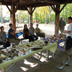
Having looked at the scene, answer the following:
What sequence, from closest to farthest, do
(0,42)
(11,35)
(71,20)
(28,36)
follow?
(71,20) → (0,42) → (11,35) → (28,36)

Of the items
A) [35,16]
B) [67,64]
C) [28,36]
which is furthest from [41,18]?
[67,64]

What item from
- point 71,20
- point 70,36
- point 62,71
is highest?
point 71,20

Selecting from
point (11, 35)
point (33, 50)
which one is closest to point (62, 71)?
point (33, 50)

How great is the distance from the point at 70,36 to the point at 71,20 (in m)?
0.65

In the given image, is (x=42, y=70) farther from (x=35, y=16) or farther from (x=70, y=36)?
(x=35, y=16)

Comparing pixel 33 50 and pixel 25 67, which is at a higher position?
pixel 33 50

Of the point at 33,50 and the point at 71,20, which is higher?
the point at 71,20

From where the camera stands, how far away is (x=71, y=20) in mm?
3859

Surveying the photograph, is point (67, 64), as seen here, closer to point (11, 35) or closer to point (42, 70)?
point (42, 70)

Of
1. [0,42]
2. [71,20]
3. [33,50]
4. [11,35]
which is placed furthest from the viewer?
[11,35]

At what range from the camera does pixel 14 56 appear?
7.84 ft

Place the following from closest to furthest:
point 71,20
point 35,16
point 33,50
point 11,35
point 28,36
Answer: point 33,50
point 71,20
point 11,35
point 28,36
point 35,16

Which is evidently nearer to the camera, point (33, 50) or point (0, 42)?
point (33, 50)

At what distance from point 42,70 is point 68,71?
1623 millimetres
